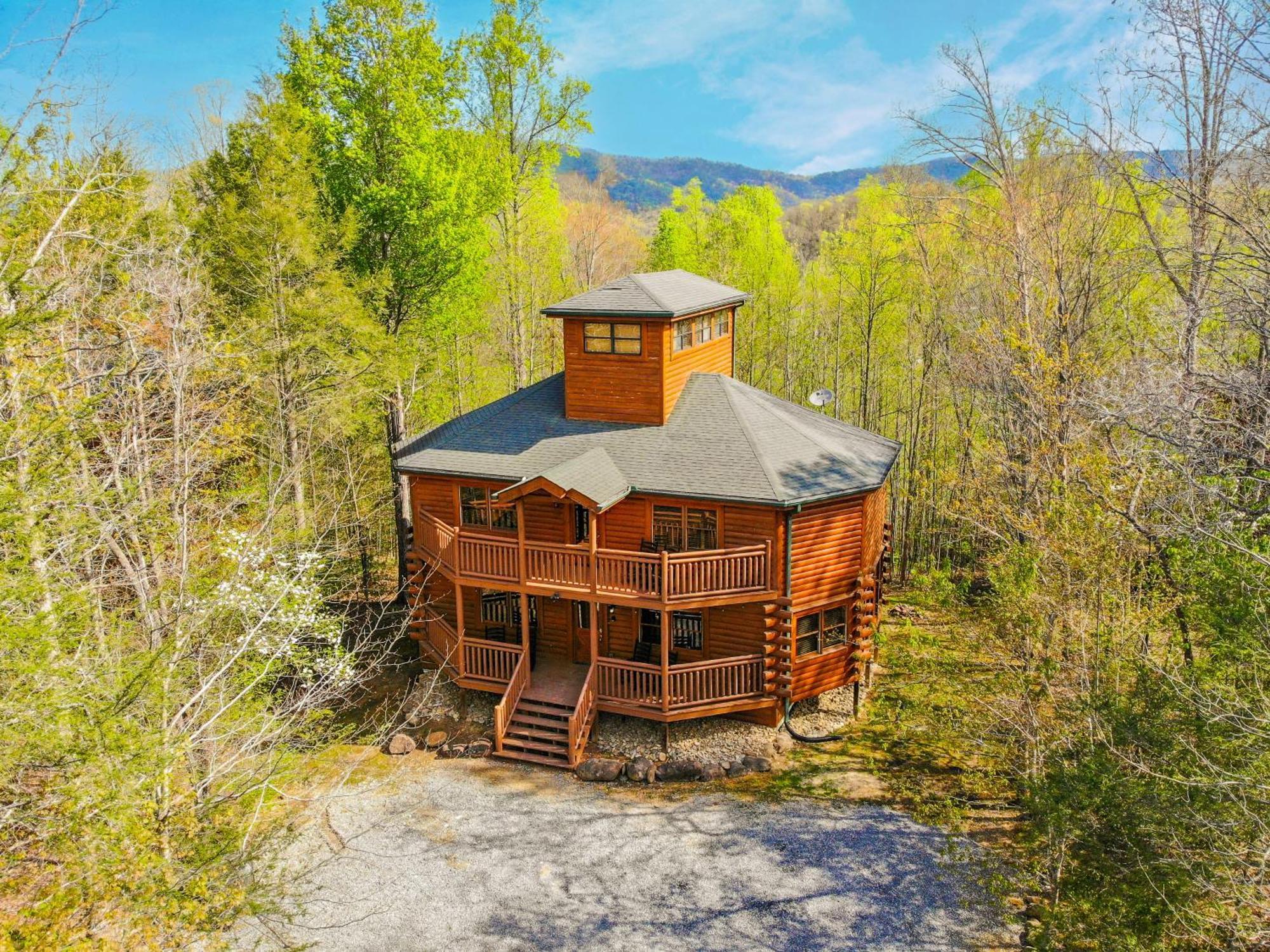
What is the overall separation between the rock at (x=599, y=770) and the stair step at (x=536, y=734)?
688mm

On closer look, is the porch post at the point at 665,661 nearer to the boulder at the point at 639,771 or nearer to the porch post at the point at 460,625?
the boulder at the point at 639,771

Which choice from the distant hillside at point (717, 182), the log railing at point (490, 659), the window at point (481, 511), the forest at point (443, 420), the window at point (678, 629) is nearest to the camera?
the forest at point (443, 420)

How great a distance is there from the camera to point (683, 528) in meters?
18.7

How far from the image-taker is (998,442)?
21.2 metres

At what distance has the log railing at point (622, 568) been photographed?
17328 millimetres

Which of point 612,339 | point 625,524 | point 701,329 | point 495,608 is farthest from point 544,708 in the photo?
point 701,329

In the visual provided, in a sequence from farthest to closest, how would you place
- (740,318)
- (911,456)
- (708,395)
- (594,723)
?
(740,318)
(911,456)
(708,395)
(594,723)

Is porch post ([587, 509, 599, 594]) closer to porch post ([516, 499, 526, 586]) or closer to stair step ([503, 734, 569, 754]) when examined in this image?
porch post ([516, 499, 526, 586])

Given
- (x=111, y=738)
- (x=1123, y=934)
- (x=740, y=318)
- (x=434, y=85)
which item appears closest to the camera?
(x=111, y=738)

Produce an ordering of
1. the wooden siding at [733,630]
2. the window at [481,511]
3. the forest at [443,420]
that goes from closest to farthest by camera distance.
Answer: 1. the forest at [443,420]
2. the wooden siding at [733,630]
3. the window at [481,511]

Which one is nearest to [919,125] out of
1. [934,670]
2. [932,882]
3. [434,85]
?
[934,670]

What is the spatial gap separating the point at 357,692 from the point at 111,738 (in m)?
13.5

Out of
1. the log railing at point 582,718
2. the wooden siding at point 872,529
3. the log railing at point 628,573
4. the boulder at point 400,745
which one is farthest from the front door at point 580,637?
the wooden siding at point 872,529

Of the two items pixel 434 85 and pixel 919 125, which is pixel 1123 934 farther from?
pixel 434 85
